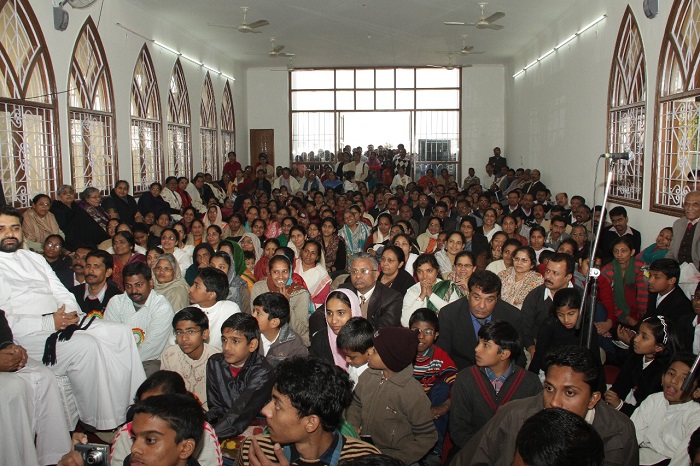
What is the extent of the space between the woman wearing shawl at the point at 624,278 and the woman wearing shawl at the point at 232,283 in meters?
3.18

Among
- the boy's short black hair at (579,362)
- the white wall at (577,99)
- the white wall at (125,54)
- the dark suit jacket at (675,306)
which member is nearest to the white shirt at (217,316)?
the boy's short black hair at (579,362)

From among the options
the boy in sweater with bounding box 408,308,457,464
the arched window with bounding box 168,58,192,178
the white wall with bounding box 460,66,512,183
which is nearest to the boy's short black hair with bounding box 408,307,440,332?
the boy in sweater with bounding box 408,308,457,464


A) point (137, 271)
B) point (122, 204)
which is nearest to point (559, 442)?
point (137, 271)

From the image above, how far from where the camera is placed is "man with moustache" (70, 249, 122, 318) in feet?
14.6

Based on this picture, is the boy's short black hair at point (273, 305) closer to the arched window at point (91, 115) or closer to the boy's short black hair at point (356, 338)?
the boy's short black hair at point (356, 338)

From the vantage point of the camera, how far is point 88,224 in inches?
302

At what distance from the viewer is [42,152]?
8.03m

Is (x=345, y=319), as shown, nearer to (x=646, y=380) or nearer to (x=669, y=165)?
(x=646, y=380)

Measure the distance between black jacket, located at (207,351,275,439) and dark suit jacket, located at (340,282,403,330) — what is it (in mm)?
1189

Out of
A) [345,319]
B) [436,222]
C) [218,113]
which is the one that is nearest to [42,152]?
[436,222]

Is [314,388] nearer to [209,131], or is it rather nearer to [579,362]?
[579,362]

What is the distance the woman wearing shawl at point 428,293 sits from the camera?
4543mm

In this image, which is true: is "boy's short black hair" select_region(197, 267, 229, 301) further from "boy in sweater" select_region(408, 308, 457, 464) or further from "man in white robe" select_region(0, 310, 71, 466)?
"boy in sweater" select_region(408, 308, 457, 464)

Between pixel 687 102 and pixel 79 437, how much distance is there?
708 centimetres
